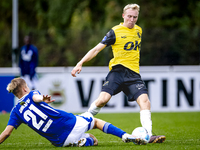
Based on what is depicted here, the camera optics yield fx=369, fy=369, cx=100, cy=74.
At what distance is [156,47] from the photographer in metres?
13.6

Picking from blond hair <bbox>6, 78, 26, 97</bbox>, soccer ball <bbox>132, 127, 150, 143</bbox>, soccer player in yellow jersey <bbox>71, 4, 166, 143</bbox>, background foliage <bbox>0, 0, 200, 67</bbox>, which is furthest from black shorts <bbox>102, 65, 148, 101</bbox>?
background foliage <bbox>0, 0, 200, 67</bbox>

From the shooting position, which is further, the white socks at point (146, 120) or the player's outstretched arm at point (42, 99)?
the white socks at point (146, 120)

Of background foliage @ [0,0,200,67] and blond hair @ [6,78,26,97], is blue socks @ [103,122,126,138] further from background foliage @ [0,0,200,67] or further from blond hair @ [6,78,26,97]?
background foliage @ [0,0,200,67]

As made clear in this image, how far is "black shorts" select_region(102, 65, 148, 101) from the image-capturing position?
535 cm

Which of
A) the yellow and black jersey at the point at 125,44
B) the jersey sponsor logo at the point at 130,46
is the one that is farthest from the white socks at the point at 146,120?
the jersey sponsor logo at the point at 130,46

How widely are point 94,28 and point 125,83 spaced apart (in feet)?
52.1

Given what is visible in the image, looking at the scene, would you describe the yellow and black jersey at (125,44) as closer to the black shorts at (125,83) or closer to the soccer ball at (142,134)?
the black shorts at (125,83)

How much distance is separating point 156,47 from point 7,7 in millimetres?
13530

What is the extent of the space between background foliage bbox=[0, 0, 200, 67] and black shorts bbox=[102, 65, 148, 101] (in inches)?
294

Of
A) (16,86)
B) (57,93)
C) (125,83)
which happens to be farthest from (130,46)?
(57,93)

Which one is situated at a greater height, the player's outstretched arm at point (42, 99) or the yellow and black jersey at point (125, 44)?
the yellow and black jersey at point (125, 44)

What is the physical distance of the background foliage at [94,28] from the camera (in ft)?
44.1

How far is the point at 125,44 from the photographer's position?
18.0ft

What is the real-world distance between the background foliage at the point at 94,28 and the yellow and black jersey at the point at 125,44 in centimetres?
741
